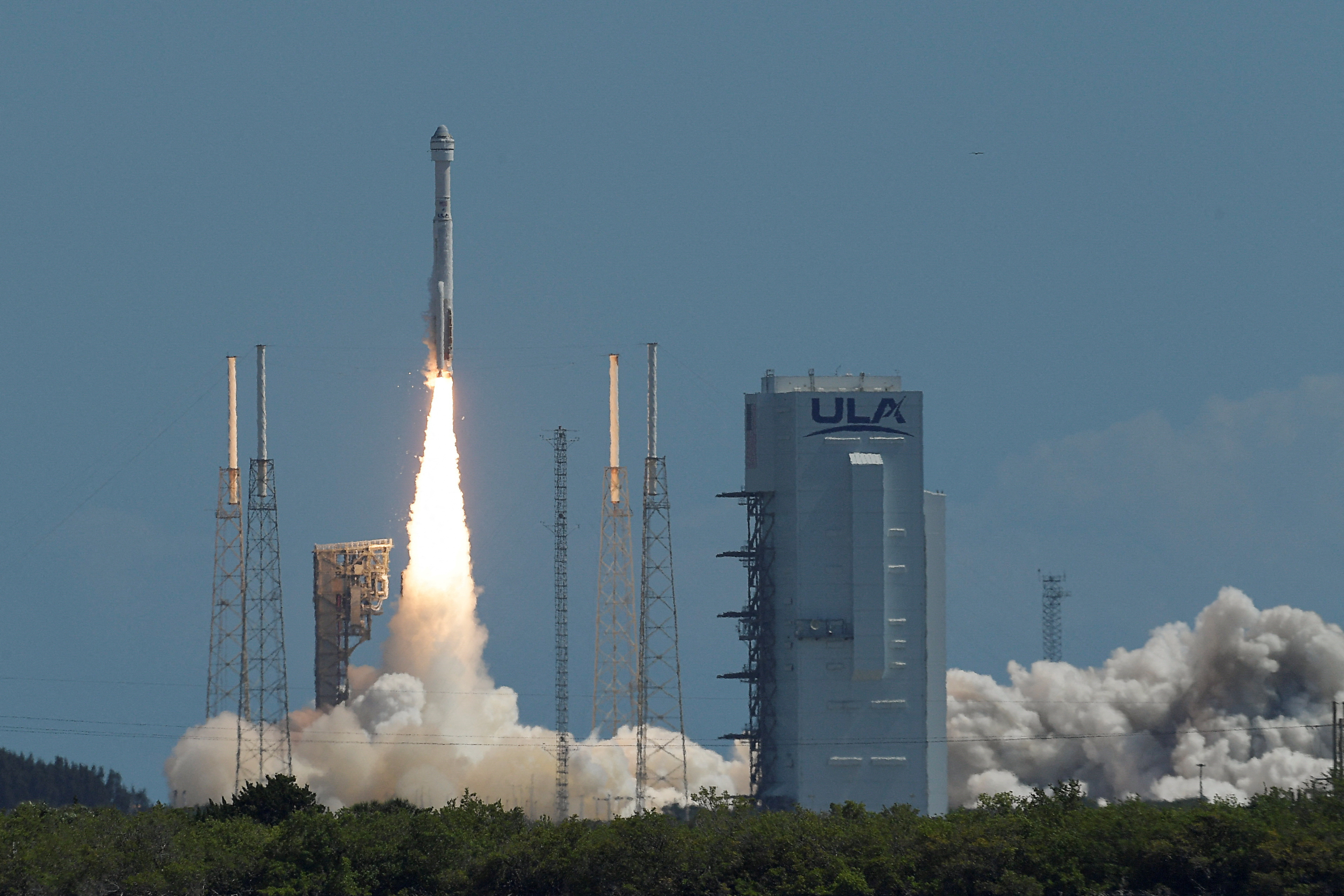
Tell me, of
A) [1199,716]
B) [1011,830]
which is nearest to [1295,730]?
[1199,716]

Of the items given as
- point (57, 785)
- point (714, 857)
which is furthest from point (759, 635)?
point (57, 785)

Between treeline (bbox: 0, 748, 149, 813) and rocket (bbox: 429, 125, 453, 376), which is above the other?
rocket (bbox: 429, 125, 453, 376)

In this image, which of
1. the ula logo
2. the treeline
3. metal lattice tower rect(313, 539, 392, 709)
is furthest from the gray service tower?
the treeline

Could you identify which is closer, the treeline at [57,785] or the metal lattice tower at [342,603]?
the metal lattice tower at [342,603]

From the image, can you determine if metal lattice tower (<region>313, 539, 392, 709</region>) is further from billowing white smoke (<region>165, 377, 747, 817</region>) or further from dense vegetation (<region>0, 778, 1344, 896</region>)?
dense vegetation (<region>0, 778, 1344, 896</region>)

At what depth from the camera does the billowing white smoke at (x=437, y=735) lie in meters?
111

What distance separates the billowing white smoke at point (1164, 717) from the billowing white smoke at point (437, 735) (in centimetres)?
1343

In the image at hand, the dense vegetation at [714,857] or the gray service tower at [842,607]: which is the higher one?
the gray service tower at [842,607]

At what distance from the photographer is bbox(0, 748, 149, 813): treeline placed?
539ft

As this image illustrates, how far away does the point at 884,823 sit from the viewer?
79.5 meters

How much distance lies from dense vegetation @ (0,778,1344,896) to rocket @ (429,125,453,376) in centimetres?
3559

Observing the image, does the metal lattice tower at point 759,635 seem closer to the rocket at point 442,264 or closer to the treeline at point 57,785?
the rocket at point 442,264

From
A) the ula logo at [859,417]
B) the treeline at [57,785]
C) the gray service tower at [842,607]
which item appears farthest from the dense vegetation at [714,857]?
the treeline at [57,785]

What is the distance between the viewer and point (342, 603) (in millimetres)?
124750
